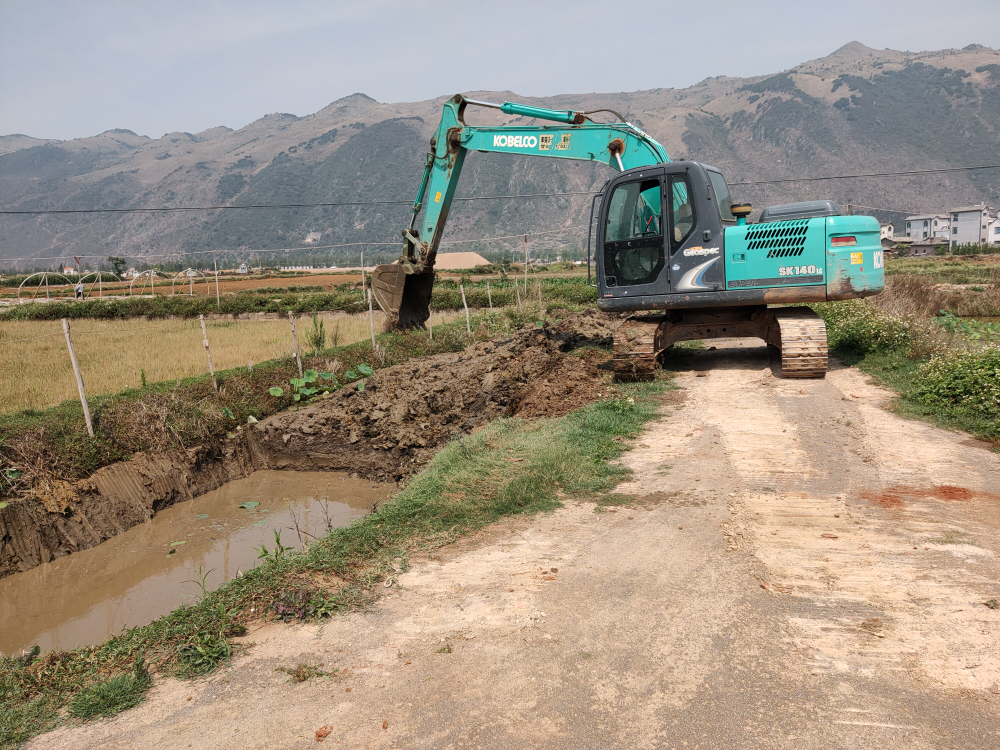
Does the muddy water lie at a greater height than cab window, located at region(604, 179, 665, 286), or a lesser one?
lesser

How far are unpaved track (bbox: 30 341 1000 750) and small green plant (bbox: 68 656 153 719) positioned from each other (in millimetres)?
120

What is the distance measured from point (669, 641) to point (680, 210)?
293 inches

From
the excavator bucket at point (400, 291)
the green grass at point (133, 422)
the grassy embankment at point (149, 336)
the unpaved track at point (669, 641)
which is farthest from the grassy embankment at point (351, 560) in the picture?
the grassy embankment at point (149, 336)

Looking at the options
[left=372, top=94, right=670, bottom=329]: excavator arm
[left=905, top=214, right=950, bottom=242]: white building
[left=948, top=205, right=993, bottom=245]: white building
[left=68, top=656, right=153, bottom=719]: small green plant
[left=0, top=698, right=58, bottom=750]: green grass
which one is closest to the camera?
[left=0, top=698, right=58, bottom=750]: green grass

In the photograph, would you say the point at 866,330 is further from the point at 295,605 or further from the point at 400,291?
the point at 295,605

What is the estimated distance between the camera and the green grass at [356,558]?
3834 mm

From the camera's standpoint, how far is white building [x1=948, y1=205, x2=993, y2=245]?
297 ft

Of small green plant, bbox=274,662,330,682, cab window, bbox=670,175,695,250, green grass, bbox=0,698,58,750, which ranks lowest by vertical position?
small green plant, bbox=274,662,330,682

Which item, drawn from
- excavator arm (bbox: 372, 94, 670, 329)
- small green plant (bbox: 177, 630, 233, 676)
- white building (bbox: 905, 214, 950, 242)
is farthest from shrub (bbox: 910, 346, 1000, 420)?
white building (bbox: 905, 214, 950, 242)

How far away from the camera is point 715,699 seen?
334 centimetres

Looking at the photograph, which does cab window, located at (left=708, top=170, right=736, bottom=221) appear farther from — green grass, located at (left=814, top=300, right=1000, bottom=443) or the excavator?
green grass, located at (left=814, top=300, right=1000, bottom=443)

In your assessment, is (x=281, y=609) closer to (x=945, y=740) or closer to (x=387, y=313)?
(x=945, y=740)

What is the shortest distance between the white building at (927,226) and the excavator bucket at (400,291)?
346 ft

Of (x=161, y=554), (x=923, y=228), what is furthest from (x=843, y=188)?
(x=161, y=554)
